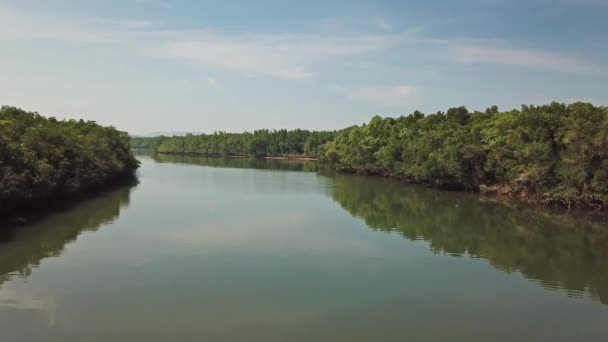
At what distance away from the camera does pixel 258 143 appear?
12700 cm

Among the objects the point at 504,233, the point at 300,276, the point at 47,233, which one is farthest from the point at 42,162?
the point at 504,233

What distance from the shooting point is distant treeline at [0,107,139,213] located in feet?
77.9

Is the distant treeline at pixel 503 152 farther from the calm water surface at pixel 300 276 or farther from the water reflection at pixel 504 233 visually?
the calm water surface at pixel 300 276

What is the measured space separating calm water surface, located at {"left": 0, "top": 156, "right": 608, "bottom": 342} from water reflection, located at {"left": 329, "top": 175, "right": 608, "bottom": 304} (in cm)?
12

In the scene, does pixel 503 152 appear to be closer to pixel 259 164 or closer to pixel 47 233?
pixel 47 233

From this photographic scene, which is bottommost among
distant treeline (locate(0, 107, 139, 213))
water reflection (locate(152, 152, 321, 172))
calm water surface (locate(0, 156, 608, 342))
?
calm water surface (locate(0, 156, 608, 342))

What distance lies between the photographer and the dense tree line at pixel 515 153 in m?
32.8

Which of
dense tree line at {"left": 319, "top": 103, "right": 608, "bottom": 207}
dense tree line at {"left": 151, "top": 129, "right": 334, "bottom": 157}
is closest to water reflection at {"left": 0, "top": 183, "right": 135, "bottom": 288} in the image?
dense tree line at {"left": 319, "top": 103, "right": 608, "bottom": 207}

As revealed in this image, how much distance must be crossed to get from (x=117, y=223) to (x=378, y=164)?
137 ft

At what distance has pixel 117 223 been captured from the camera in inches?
1079

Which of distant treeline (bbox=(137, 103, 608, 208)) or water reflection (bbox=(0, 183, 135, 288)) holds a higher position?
distant treeline (bbox=(137, 103, 608, 208))

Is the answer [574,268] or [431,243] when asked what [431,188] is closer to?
[431,243]

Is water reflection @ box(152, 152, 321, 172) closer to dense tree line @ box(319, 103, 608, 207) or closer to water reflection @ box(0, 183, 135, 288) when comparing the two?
dense tree line @ box(319, 103, 608, 207)

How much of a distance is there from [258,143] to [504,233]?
10334 cm
